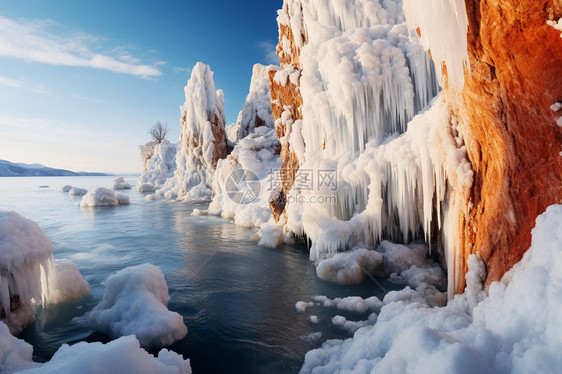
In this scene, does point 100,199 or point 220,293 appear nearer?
point 220,293

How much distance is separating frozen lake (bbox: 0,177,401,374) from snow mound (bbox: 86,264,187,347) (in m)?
0.23

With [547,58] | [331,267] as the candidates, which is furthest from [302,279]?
[547,58]

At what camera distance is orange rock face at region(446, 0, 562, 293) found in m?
3.47

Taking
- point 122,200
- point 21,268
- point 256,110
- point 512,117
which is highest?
point 256,110

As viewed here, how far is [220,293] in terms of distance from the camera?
310 inches

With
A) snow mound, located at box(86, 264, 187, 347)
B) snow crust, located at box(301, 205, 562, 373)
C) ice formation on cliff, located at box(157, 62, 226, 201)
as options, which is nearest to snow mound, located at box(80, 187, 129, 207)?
ice formation on cliff, located at box(157, 62, 226, 201)

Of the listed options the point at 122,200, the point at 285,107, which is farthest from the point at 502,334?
the point at 122,200

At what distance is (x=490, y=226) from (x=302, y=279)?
5.22 m

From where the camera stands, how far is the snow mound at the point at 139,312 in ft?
17.6

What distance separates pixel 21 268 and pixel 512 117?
316 inches

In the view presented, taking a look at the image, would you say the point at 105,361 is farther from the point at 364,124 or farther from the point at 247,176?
the point at 247,176

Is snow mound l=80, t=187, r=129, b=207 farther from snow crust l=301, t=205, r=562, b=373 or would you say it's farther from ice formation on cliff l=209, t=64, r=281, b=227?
snow crust l=301, t=205, r=562, b=373

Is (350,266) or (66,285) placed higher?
(350,266)

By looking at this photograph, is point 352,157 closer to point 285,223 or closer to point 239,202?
point 285,223
